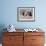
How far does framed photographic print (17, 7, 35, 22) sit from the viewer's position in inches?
166

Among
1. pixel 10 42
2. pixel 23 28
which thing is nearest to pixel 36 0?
pixel 23 28

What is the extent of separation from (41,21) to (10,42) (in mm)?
1241

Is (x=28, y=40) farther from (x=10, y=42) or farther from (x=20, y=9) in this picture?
(x=20, y=9)

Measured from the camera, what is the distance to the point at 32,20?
167 inches

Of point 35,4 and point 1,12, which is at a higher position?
point 35,4

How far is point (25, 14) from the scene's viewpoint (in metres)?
4.24

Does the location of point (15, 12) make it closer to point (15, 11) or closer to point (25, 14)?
point (15, 11)

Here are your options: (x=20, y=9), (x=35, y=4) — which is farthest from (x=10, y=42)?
(x=35, y=4)

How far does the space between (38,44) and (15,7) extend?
1.38 metres

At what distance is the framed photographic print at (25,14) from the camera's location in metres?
4.21

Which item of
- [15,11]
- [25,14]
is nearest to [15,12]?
[15,11]

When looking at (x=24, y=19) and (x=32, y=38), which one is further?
(x=24, y=19)

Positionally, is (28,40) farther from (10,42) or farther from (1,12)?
(1,12)

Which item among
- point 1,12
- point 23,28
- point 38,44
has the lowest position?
point 38,44
